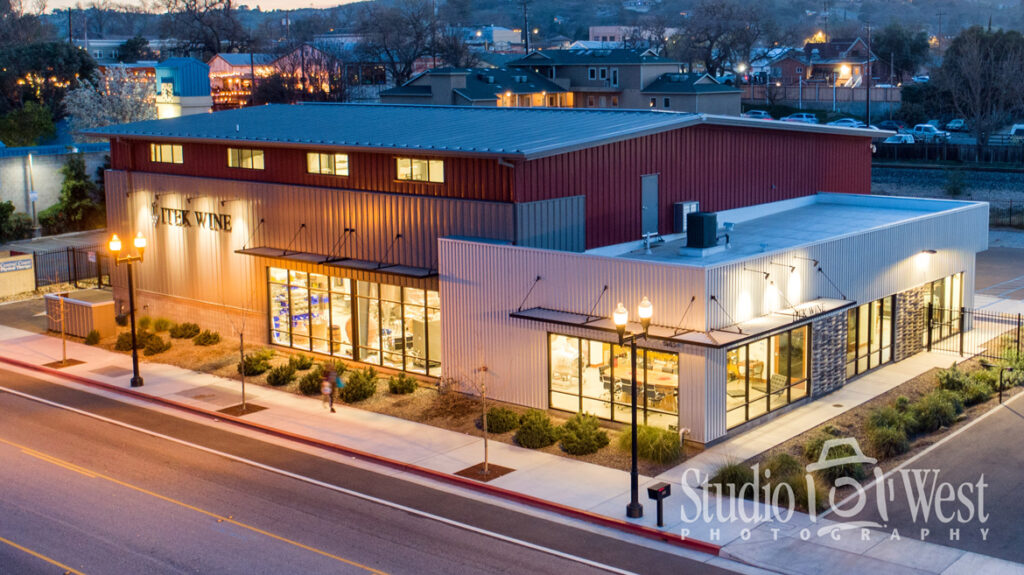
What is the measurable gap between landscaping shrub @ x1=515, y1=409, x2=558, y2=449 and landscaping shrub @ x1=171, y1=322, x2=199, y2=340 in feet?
53.6

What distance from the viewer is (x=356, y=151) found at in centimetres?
3372

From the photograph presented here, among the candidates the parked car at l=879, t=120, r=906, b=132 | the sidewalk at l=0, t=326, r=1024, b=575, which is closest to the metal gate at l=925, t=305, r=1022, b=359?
the sidewalk at l=0, t=326, r=1024, b=575

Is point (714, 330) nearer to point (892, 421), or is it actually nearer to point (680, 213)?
point (892, 421)

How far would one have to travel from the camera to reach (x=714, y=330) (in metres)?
26.4

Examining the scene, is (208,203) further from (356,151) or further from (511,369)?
(511,369)

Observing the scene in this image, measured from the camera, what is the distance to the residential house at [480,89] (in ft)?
305

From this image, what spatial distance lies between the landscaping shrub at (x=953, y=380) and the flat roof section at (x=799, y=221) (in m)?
4.66

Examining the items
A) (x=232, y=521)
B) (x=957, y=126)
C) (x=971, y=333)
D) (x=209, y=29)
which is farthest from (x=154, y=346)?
(x=209, y=29)

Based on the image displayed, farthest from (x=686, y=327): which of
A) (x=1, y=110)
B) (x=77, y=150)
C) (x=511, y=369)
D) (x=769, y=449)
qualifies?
(x=1, y=110)

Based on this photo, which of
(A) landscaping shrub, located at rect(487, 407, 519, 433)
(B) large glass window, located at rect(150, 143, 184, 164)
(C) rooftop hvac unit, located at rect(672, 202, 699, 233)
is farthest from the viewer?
(B) large glass window, located at rect(150, 143, 184, 164)

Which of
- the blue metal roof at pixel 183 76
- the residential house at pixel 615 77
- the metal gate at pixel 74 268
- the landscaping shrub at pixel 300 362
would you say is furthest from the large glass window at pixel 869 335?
the blue metal roof at pixel 183 76

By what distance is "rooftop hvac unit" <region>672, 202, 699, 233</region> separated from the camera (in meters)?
34.4

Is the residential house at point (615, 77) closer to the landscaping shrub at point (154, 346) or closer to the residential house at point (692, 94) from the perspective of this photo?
the residential house at point (692, 94)

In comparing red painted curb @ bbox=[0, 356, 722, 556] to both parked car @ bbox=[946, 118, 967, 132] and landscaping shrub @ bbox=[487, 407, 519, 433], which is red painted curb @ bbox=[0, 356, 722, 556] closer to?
landscaping shrub @ bbox=[487, 407, 519, 433]
